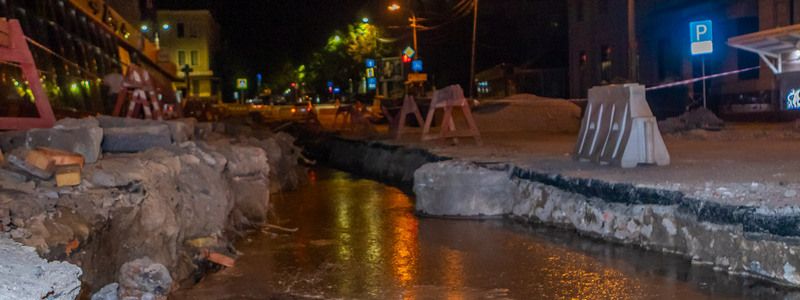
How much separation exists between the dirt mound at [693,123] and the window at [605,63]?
17888 mm

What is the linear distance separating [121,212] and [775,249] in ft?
18.1

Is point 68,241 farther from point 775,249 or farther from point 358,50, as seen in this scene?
point 358,50

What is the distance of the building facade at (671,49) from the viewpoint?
1000 inches

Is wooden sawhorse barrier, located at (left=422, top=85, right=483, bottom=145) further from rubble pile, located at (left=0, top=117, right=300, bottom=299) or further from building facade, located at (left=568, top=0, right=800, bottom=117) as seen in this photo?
building facade, located at (left=568, top=0, right=800, bottom=117)

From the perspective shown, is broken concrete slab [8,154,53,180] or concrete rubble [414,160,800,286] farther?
concrete rubble [414,160,800,286]

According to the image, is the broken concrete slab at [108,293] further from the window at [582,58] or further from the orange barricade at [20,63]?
the window at [582,58]

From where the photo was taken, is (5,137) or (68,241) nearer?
(68,241)

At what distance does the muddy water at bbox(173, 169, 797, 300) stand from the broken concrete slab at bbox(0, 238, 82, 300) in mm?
2446

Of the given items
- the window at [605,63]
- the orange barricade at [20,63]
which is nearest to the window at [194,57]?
the window at [605,63]

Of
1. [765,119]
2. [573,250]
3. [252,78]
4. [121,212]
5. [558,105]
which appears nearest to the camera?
[121,212]

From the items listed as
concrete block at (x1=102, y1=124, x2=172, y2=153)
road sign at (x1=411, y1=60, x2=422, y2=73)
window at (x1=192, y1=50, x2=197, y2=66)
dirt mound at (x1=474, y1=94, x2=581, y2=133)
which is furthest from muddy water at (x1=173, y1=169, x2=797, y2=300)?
window at (x1=192, y1=50, x2=197, y2=66)

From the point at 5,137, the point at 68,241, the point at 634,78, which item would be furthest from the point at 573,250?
the point at 634,78

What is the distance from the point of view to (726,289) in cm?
731

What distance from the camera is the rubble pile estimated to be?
6227mm
